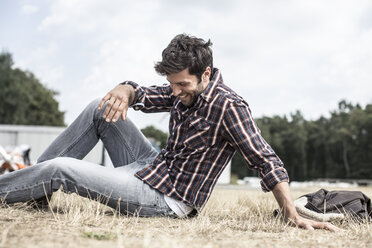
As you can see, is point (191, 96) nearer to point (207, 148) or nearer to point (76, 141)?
point (207, 148)

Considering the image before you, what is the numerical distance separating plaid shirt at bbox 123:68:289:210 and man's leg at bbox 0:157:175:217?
90 mm

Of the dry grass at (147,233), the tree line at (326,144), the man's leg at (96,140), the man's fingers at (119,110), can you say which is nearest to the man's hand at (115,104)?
the man's fingers at (119,110)

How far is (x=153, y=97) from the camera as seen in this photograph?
2963 mm

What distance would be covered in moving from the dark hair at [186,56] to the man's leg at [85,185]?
28.6 inches

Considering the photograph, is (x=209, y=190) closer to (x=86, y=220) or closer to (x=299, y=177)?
(x=86, y=220)

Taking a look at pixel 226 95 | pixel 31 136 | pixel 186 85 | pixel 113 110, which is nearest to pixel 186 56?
pixel 186 85

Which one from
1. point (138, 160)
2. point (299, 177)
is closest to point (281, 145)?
point (299, 177)

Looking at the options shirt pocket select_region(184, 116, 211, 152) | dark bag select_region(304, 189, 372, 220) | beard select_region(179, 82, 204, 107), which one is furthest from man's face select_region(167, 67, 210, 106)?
dark bag select_region(304, 189, 372, 220)

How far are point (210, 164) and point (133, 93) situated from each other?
Answer: 2.70 feet

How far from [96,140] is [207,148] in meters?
0.91

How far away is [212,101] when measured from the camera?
238 cm

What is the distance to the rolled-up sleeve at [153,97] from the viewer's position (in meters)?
2.94

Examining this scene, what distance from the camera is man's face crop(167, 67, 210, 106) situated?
239cm

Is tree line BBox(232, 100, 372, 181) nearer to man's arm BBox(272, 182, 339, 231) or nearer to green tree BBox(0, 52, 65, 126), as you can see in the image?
green tree BBox(0, 52, 65, 126)
